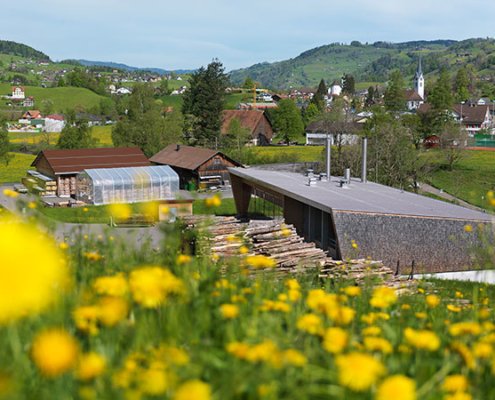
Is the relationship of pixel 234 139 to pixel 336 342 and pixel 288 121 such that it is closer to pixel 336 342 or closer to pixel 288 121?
pixel 288 121

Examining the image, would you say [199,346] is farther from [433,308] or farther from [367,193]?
[367,193]

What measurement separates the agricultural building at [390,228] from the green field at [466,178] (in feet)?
74.3

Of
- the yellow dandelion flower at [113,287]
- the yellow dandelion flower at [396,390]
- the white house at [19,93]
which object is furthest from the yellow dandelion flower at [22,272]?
the white house at [19,93]

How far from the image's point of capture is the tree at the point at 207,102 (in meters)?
Result: 60.4

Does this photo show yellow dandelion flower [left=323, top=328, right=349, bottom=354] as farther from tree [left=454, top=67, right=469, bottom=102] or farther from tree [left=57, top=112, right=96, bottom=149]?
tree [left=454, top=67, right=469, bottom=102]

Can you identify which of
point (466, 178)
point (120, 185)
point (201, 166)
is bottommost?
point (466, 178)

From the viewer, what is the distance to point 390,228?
54.2ft

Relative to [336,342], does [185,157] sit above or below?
below

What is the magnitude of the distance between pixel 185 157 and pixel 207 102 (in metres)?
17.0

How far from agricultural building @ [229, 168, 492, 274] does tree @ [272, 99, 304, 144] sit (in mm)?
62111

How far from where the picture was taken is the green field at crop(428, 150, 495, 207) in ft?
143

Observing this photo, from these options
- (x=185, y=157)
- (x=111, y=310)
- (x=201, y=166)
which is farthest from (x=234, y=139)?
(x=111, y=310)

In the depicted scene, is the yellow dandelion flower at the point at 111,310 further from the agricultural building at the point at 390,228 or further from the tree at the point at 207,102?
the tree at the point at 207,102

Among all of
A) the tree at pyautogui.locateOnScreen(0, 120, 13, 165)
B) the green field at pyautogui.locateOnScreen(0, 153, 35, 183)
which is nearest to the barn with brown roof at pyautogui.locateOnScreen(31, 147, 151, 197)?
the green field at pyautogui.locateOnScreen(0, 153, 35, 183)
